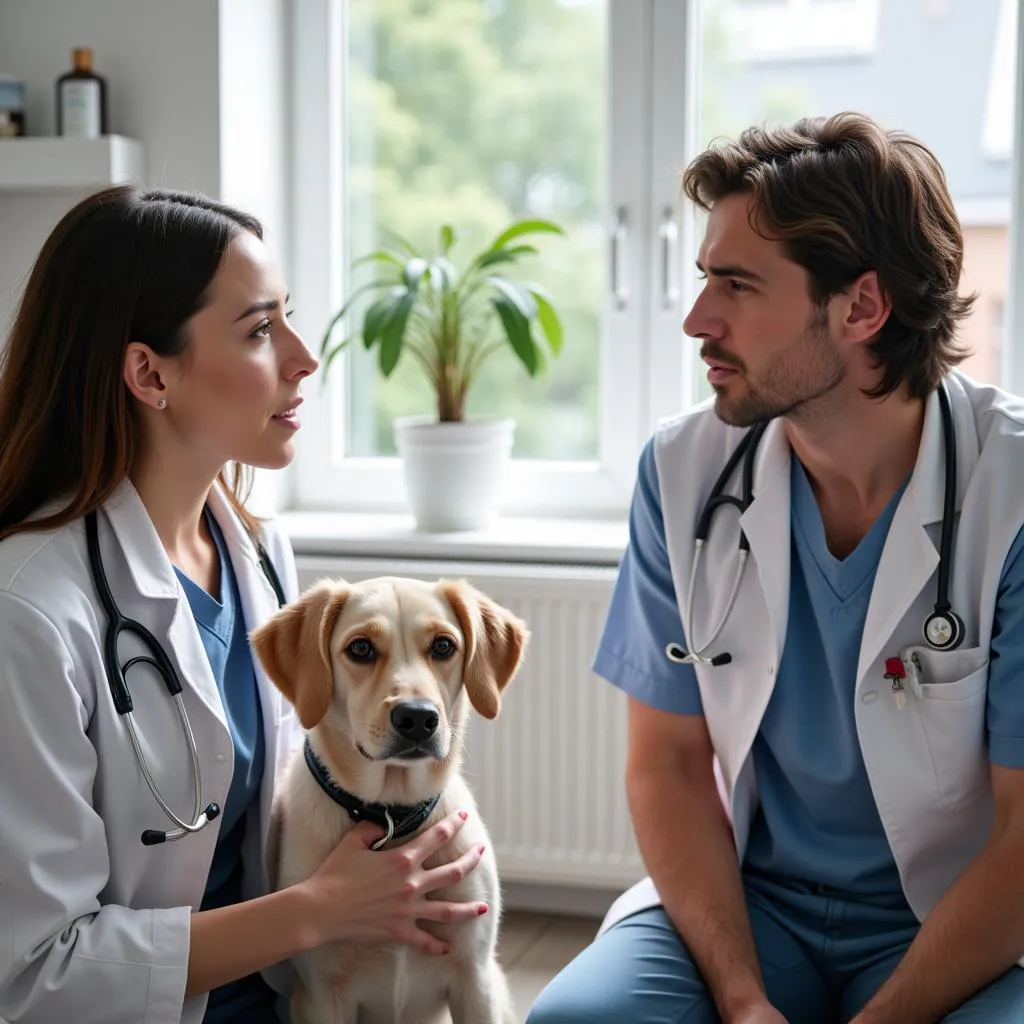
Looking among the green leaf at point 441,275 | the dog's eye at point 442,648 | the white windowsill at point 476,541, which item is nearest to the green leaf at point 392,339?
the green leaf at point 441,275

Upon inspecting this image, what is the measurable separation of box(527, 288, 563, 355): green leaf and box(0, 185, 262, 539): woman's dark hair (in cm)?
131

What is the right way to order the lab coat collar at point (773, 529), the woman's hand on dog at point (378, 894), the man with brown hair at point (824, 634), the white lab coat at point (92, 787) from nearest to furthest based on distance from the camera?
1. the white lab coat at point (92, 787)
2. the woman's hand on dog at point (378, 894)
3. the man with brown hair at point (824, 634)
4. the lab coat collar at point (773, 529)

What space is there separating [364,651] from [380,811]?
20 centimetres

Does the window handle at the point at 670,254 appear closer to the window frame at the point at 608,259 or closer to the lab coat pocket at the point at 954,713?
the window frame at the point at 608,259

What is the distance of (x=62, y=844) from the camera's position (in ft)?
4.48

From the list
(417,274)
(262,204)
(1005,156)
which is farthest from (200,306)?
(1005,156)

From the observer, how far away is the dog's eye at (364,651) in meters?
1.53

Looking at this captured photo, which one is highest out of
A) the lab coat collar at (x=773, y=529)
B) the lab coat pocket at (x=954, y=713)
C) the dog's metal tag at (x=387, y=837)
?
the lab coat collar at (x=773, y=529)

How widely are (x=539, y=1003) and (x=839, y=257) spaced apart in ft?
3.25

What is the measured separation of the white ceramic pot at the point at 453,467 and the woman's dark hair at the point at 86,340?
1.23 metres

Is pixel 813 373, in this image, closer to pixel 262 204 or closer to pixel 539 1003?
pixel 539 1003

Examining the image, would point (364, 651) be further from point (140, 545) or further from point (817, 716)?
point (817, 716)

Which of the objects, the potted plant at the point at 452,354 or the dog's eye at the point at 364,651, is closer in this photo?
the dog's eye at the point at 364,651

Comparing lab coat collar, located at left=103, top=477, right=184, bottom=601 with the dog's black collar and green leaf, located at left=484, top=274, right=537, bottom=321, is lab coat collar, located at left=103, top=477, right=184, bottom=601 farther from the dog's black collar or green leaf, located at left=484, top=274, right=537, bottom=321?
green leaf, located at left=484, top=274, right=537, bottom=321
